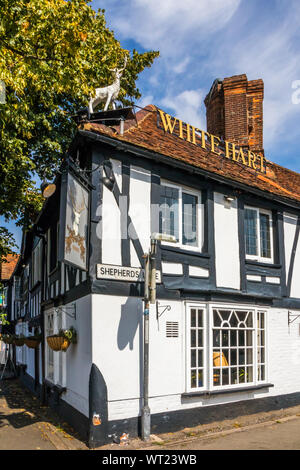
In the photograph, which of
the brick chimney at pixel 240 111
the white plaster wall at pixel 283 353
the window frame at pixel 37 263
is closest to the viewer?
the white plaster wall at pixel 283 353

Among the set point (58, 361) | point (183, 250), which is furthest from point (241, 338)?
point (58, 361)

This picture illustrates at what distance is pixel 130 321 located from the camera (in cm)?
802

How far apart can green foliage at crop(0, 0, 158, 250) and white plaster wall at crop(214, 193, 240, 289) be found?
406 centimetres

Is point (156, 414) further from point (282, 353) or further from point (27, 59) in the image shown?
point (27, 59)

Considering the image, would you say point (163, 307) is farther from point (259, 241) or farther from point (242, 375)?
point (259, 241)

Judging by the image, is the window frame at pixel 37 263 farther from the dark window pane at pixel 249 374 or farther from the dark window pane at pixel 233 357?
the dark window pane at pixel 249 374

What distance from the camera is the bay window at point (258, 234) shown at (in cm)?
1077

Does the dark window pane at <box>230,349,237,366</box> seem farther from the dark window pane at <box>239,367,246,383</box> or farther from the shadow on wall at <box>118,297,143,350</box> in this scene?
the shadow on wall at <box>118,297,143,350</box>

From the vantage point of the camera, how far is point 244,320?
32.5ft

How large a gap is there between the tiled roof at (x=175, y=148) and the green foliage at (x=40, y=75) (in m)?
1.35

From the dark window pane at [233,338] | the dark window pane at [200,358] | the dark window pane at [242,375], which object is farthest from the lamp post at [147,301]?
the dark window pane at [242,375]

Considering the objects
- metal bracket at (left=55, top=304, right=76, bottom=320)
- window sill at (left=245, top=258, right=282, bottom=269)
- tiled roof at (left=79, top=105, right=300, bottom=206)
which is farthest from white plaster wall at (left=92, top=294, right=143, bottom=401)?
window sill at (left=245, top=258, right=282, bottom=269)

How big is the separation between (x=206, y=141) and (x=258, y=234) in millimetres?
3477
